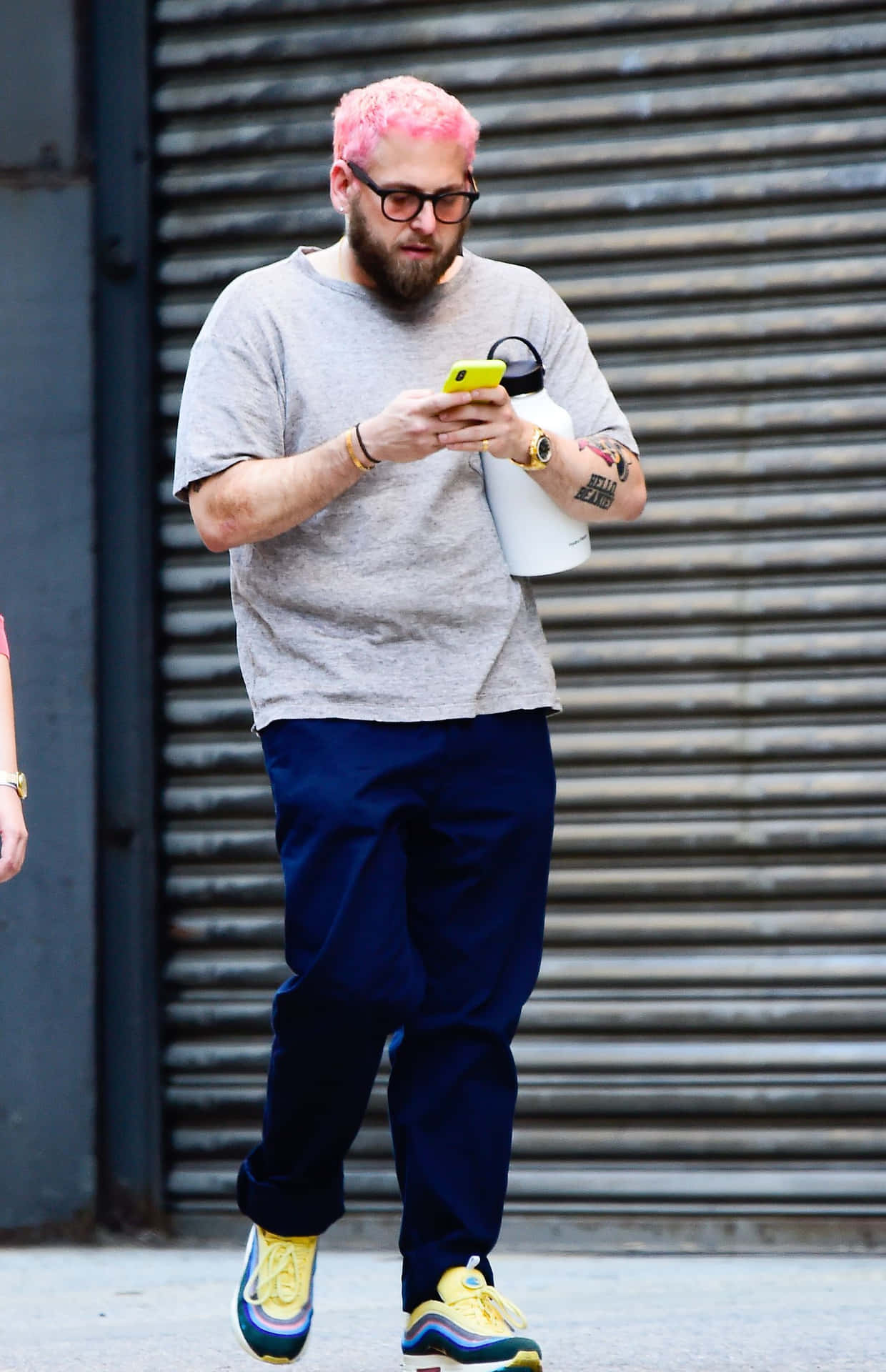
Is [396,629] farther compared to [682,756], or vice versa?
[682,756]

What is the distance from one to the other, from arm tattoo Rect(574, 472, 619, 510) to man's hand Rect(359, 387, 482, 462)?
0.28 m

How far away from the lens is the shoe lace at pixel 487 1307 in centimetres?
268

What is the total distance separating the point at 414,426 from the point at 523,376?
30cm

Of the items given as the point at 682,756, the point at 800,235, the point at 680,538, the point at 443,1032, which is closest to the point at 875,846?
the point at 682,756

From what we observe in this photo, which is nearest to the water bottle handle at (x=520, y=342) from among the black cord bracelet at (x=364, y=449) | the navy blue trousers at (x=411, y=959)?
the black cord bracelet at (x=364, y=449)

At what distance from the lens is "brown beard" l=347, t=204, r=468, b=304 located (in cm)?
274

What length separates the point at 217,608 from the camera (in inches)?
187

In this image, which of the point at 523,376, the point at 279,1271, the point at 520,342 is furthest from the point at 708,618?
the point at 279,1271

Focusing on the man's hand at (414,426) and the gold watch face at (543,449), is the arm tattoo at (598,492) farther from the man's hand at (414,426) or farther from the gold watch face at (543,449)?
the man's hand at (414,426)

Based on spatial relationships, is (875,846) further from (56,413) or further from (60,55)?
(60,55)

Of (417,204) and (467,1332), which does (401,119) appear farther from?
(467,1332)

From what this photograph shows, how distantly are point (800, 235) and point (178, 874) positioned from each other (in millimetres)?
2274

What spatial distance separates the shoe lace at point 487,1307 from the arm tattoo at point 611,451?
1.27 meters

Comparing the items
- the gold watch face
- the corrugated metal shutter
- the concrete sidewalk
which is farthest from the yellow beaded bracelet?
the corrugated metal shutter
